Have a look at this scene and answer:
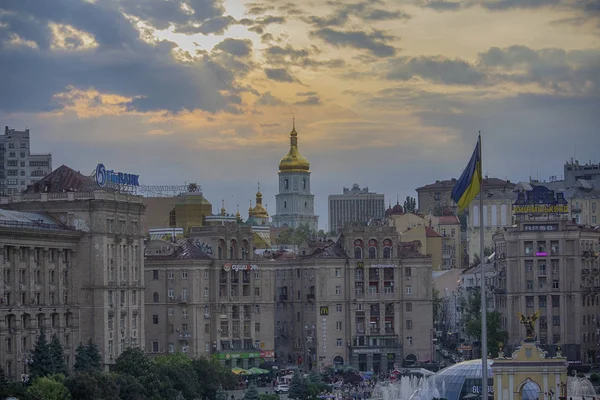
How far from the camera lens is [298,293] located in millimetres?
189250

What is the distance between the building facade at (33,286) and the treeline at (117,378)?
2662mm

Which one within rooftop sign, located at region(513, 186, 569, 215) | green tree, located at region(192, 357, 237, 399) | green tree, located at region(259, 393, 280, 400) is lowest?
green tree, located at region(259, 393, 280, 400)

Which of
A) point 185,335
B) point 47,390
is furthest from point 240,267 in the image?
point 47,390

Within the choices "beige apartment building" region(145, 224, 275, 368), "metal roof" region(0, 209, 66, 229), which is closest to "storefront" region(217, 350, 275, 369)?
"beige apartment building" region(145, 224, 275, 368)

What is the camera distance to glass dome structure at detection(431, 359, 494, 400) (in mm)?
138500

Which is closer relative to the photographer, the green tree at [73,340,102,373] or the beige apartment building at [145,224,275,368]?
the green tree at [73,340,102,373]

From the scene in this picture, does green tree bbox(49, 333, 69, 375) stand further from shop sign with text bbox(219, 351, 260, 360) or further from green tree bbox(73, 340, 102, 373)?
shop sign with text bbox(219, 351, 260, 360)

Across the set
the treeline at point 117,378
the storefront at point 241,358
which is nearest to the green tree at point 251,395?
the treeline at point 117,378

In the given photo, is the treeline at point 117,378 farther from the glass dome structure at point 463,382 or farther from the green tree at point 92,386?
the glass dome structure at point 463,382

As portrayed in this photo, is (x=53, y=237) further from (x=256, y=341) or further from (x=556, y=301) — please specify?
(x=556, y=301)

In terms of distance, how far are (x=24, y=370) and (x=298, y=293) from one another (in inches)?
2212

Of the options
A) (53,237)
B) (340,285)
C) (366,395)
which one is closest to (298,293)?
(340,285)

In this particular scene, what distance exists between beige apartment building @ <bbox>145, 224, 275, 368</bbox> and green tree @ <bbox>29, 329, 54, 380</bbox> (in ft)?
136

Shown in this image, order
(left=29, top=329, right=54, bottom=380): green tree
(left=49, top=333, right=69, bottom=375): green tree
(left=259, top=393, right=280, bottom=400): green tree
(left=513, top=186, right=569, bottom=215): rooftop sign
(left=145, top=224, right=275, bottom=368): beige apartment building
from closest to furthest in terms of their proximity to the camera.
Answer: (left=29, top=329, right=54, bottom=380): green tree < (left=49, top=333, right=69, bottom=375): green tree < (left=259, top=393, right=280, bottom=400): green tree < (left=145, top=224, right=275, bottom=368): beige apartment building < (left=513, top=186, right=569, bottom=215): rooftop sign
